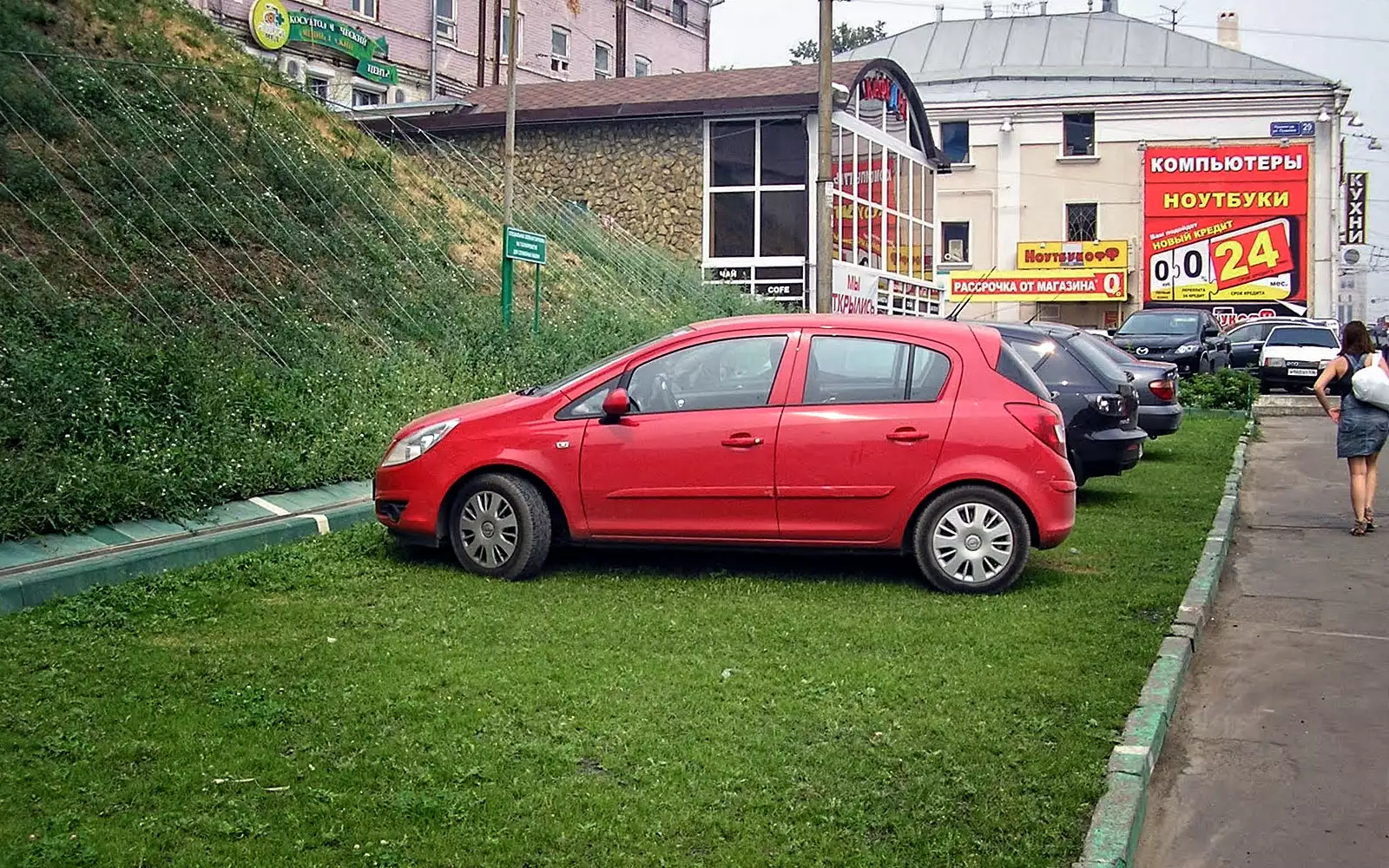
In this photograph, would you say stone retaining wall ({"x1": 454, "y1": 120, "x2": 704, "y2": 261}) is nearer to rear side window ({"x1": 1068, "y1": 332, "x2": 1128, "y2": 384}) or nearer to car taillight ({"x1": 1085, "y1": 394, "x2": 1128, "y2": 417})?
rear side window ({"x1": 1068, "y1": 332, "x2": 1128, "y2": 384})

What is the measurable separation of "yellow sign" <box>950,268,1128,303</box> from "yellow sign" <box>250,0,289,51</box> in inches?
1016

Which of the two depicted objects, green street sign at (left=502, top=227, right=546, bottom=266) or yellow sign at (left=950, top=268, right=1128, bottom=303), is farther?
yellow sign at (left=950, top=268, right=1128, bottom=303)

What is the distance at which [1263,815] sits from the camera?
520 cm

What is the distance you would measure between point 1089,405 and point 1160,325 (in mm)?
19399

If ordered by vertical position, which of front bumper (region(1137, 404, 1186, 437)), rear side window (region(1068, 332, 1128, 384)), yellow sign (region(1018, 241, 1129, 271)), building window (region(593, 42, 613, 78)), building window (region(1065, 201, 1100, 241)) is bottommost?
front bumper (region(1137, 404, 1186, 437))

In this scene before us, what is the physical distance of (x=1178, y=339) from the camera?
2944 cm

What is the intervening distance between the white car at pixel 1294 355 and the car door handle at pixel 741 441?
25212 mm

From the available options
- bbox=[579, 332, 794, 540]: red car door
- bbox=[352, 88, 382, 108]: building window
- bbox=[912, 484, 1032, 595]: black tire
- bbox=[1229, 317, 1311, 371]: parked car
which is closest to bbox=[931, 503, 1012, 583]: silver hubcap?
bbox=[912, 484, 1032, 595]: black tire

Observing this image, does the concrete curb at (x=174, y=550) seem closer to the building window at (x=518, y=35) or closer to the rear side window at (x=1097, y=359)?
the rear side window at (x=1097, y=359)

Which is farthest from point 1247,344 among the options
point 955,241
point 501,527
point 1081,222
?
point 501,527

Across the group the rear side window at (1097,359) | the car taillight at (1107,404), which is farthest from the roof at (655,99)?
the car taillight at (1107,404)

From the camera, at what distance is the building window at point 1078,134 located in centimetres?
4891

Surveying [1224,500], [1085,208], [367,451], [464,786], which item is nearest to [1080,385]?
[1224,500]

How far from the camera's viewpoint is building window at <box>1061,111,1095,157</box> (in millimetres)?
48906
